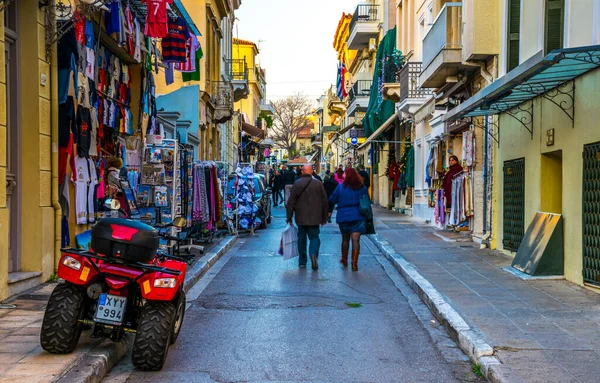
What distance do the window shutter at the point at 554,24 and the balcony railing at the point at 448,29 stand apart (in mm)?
4790

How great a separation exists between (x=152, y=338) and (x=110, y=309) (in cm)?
42

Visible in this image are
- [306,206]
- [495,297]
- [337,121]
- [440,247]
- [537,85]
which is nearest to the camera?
[495,297]

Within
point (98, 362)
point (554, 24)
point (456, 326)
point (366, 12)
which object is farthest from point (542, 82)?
point (366, 12)

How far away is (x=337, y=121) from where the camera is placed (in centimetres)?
7362

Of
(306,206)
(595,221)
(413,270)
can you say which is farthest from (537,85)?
(306,206)

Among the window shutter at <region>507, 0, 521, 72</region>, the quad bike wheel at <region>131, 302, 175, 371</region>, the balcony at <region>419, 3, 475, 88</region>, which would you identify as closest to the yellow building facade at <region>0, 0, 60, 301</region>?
the quad bike wheel at <region>131, 302, 175, 371</region>

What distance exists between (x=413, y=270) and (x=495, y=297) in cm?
282

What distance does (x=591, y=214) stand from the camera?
977cm

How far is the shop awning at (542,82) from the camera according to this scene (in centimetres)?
866

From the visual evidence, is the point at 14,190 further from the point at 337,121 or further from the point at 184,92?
the point at 337,121

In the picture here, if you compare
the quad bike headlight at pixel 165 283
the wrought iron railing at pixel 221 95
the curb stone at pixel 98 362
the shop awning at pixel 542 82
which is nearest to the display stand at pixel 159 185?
the shop awning at pixel 542 82

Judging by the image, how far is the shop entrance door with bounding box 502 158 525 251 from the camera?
532 inches

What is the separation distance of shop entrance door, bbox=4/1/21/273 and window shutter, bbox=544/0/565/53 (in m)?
7.88

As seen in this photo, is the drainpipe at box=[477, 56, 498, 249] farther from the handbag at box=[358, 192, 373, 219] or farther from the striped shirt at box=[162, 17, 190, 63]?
the striped shirt at box=[162, 17, 190, 63]
